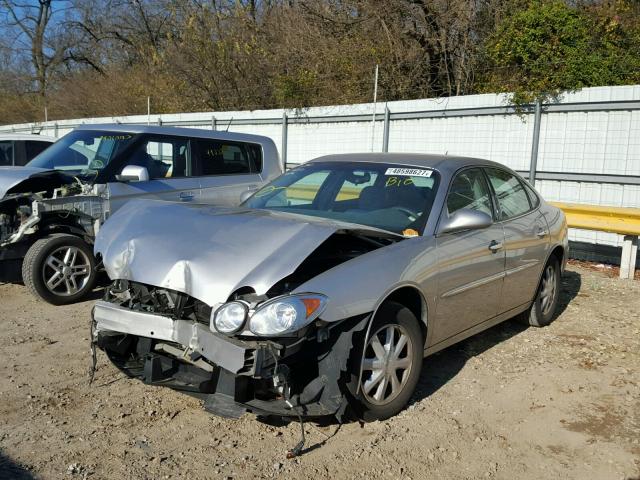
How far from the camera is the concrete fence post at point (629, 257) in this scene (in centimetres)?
814

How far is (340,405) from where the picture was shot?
3342 millimetres

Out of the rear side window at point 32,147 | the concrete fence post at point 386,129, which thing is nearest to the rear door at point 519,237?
the concrete fence post at point 386,129

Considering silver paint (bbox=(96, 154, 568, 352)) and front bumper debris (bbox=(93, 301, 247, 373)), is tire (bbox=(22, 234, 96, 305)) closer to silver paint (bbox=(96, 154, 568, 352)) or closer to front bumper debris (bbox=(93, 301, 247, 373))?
silver paint (bbox=(96, 154, 568, 352))

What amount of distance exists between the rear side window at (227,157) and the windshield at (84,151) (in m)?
0.96

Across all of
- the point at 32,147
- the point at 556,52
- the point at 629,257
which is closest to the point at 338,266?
the point at 629,257

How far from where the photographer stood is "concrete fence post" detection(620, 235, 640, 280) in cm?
814

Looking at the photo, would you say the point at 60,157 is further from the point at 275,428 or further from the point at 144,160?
the point at 275,428

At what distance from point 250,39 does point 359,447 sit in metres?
19.5

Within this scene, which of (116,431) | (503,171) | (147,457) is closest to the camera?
(147,457)

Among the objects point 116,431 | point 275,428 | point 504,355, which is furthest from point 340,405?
point 504,355

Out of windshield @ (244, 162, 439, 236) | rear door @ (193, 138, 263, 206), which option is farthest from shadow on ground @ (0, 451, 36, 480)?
rear door @ (193, 138, 263, 206)

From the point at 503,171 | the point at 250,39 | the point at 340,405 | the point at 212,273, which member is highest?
the point at 250,39

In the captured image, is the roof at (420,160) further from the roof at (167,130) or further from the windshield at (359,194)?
the roof at (167,130)

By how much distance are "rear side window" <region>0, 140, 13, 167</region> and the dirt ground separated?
6.38m
